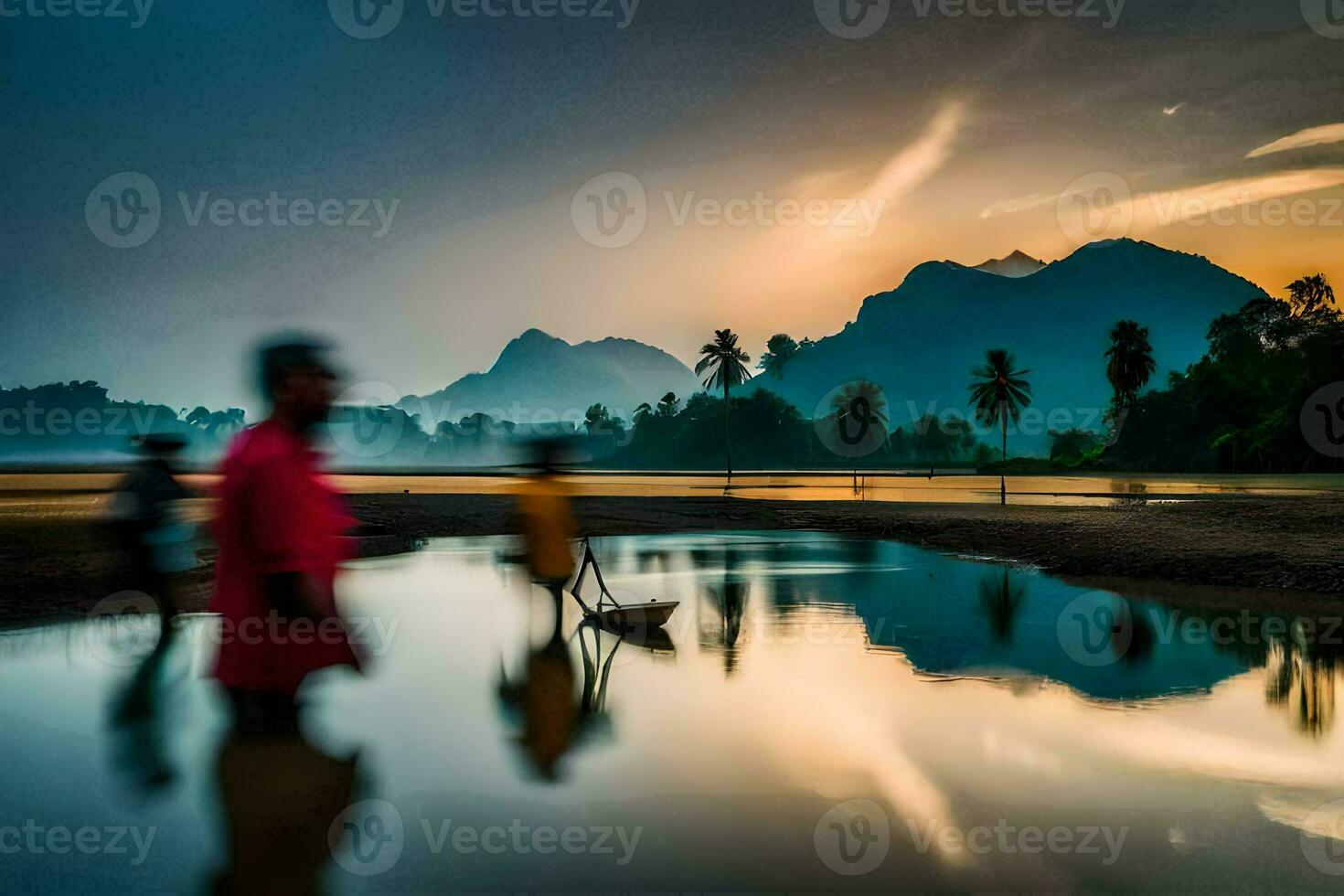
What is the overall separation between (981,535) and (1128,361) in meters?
71.7

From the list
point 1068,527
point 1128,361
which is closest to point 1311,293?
point 1128,361

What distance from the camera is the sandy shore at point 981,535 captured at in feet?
49.0

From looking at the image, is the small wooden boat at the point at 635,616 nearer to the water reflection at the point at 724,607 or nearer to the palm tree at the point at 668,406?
the water reflection at the point at 724,607

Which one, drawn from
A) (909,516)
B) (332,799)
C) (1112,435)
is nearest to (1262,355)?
(1112,435)

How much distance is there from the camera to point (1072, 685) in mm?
8703

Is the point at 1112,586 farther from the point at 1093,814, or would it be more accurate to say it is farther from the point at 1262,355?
the point at 1262,355

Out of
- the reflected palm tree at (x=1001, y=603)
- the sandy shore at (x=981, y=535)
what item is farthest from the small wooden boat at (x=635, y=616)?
the sandy shore at (x=981, y=535)

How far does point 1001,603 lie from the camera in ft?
45.2

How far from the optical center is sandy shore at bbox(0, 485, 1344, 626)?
14.9 meters

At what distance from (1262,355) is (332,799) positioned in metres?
90.9

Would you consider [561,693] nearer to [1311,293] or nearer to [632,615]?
[632,615]

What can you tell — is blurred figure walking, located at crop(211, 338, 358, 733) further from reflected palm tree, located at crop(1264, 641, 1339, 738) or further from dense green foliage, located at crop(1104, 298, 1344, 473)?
dense green foliage, located at crop(1104, 298, 1344, 473)

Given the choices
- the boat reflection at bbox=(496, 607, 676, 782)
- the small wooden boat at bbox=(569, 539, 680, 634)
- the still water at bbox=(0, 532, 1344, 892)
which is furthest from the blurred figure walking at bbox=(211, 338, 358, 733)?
the small wooden boat at bbox=(569, 539, 680, 634)

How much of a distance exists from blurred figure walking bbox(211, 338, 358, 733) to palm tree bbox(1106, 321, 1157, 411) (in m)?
91.9
